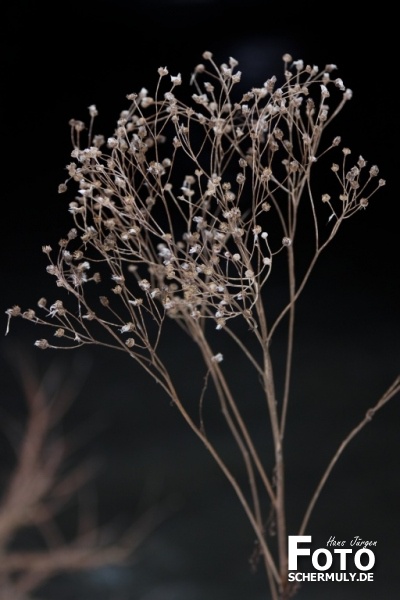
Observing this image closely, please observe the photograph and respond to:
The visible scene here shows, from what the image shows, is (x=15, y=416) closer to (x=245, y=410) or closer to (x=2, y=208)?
(x=245, y=410)

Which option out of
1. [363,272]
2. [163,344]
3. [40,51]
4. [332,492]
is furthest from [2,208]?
[332,492]

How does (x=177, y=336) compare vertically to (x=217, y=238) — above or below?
above

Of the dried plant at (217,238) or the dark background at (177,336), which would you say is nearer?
the dried plant at (217,238)

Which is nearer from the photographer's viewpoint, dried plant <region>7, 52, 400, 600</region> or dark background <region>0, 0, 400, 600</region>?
dried plant <region>7, 52, 400, 600</region>

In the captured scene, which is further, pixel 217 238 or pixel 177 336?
pixel 177 336
